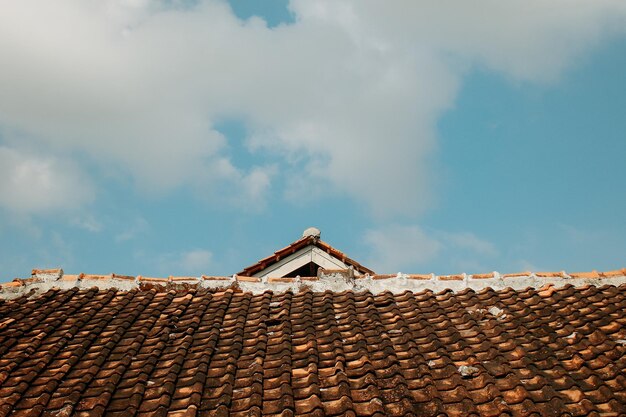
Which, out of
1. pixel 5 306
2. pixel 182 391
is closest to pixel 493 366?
pixel 182 391

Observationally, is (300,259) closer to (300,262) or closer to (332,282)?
(300,262)

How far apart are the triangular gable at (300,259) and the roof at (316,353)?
1590 millimetres

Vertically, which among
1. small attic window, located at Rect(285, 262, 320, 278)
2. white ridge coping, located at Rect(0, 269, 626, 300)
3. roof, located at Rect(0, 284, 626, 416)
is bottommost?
roof, located at Rect(0, 284, 626, 416)

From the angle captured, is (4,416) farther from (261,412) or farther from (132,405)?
(261,412)

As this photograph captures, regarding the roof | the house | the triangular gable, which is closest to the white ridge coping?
the house

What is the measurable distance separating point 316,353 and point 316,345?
28 cm

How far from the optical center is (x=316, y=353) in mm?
6273

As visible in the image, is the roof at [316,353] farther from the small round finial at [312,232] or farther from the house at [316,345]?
the small round finial at [312,232]

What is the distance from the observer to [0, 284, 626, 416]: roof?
530cm

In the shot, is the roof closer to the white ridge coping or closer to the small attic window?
the white ridge coping

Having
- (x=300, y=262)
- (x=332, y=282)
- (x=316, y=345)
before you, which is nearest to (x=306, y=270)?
(x=300, y=262)

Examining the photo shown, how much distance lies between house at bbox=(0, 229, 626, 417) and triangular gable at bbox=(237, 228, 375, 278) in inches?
52.7

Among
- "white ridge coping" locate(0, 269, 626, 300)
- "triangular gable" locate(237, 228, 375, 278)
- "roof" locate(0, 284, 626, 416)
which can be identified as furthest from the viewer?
"triangular gable" locate(237, 228, 375, 278)

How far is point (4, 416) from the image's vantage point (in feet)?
17.3
